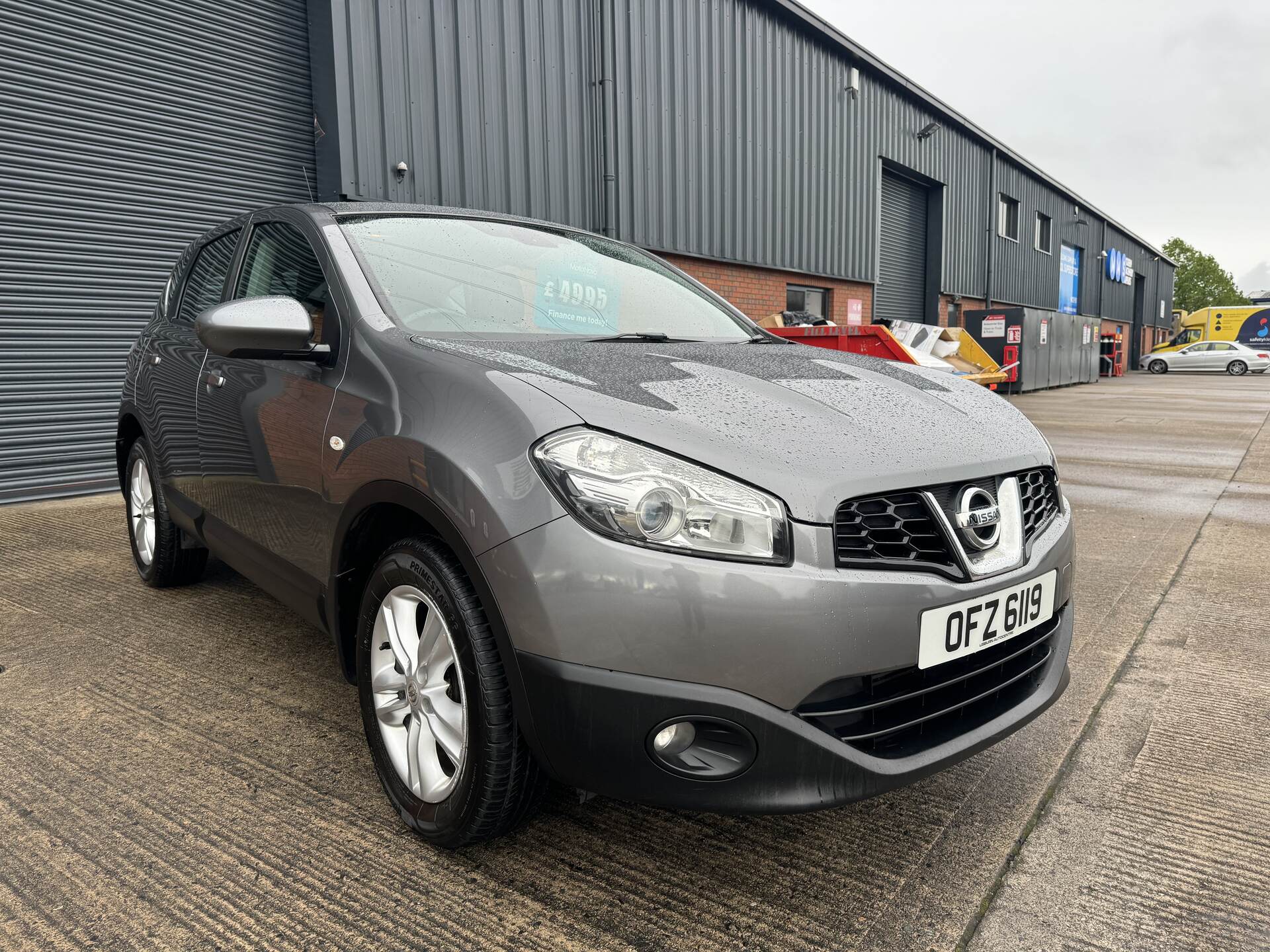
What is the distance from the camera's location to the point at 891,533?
64.0 inches

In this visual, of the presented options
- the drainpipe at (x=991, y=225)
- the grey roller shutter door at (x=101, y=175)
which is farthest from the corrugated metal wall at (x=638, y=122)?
the drainpipe at (x=991, y=225)

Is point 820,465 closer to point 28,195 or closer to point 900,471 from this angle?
point 900,471

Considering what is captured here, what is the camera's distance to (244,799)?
2.14m

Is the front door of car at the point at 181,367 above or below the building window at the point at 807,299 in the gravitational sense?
below

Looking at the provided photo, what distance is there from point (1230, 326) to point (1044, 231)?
2604 centimetres

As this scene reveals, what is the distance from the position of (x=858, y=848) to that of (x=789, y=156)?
1341cm

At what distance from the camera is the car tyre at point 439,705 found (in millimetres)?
1674

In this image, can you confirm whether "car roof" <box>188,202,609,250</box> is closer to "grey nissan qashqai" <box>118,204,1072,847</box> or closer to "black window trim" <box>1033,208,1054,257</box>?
"grey nissan qashqai" <box>118,204,1072,847</box>

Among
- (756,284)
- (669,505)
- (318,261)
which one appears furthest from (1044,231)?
(669,505)

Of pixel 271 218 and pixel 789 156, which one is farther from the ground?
pixel 789 156

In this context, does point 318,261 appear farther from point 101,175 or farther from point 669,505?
point 101,175

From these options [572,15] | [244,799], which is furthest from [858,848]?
[572,15]

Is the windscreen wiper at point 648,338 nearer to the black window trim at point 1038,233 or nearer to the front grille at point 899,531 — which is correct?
the front grille at point 899,531

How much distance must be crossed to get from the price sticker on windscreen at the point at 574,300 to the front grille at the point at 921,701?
4.50ft
